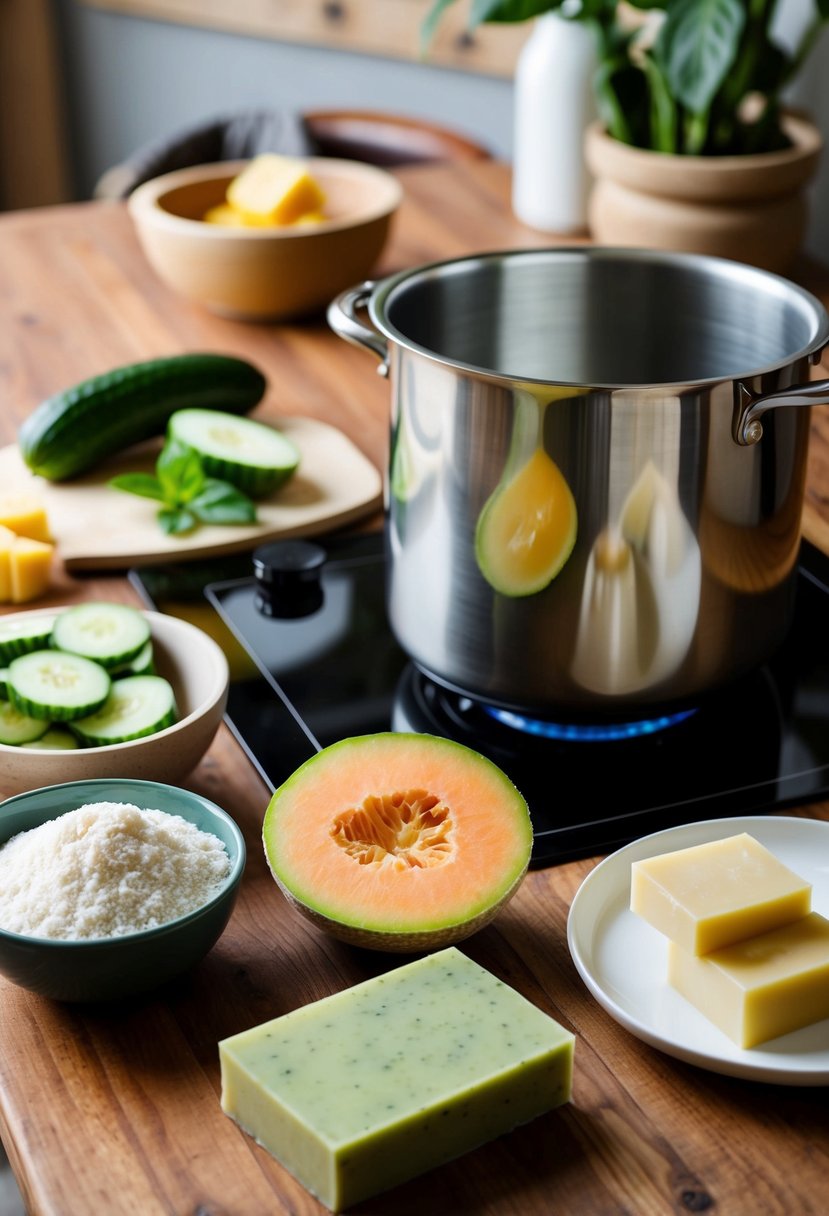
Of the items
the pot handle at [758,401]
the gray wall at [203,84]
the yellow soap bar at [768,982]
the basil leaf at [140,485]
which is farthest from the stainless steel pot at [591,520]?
the gray wall at [203,84]

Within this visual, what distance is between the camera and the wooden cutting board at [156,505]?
1151 millimetres

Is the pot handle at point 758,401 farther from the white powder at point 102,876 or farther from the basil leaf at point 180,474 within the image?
the basil leaf at point 180,474

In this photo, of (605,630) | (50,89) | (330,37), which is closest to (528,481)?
(605,630)

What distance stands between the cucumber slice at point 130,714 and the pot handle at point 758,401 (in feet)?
1.24

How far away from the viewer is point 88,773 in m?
0.81

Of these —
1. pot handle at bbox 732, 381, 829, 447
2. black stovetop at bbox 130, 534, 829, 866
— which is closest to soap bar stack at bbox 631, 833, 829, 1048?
black stovetop at bbox 130, 534, 829, 866

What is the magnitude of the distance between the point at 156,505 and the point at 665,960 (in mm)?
677

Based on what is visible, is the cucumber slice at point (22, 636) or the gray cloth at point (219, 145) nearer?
the cucumber slice at point (22, 636)

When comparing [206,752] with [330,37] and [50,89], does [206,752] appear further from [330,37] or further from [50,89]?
[50,89]

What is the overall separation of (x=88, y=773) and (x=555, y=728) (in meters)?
0.30

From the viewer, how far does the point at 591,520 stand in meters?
0.80

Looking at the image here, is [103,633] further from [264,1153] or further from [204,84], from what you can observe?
[204,84]

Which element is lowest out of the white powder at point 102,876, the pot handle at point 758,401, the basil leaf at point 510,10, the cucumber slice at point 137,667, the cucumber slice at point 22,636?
the cucumber slice at point 137,667

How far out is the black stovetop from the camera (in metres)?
0.86
